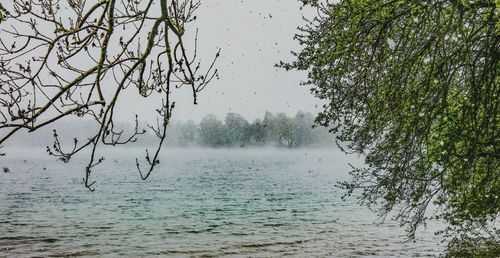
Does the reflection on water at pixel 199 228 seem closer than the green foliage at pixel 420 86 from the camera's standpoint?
No

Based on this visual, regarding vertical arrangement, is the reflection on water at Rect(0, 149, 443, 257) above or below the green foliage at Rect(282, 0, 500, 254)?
below

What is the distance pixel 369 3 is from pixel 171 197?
42337 millimetres

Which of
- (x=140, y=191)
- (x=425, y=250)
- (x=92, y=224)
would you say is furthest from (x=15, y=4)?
(x=140, y=191)

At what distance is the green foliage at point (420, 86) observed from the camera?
9.86 metres

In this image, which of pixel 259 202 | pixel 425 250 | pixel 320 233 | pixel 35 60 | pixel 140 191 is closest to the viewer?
pixel 35 60

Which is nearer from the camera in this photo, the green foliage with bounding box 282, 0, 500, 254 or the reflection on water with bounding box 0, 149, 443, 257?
the green foliage with bounding box 282, 0, 500, 254

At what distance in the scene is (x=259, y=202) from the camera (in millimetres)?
43938

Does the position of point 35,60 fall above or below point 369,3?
below

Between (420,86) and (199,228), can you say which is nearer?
(420,86)

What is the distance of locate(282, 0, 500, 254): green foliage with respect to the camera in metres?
9.86

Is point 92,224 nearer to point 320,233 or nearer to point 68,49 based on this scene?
point 320,233

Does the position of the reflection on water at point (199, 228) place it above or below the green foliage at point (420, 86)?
below

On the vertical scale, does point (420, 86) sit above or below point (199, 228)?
above

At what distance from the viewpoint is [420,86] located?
10.6 metres
